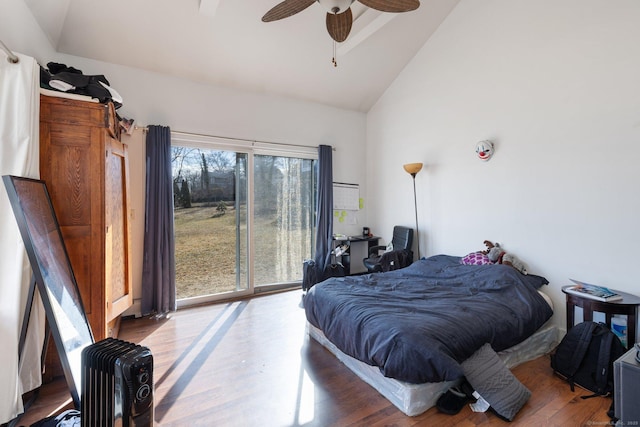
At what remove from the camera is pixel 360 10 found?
3215mm

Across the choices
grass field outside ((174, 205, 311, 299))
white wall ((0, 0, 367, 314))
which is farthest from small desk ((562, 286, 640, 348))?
grass field outside ((174, 205, 311, 299))

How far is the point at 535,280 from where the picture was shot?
279 centimetres

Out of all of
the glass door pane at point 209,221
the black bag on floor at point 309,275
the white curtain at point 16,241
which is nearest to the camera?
the white curtain at point 16,241

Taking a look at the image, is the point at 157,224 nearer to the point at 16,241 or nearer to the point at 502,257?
the point at 16,241

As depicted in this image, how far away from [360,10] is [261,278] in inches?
142

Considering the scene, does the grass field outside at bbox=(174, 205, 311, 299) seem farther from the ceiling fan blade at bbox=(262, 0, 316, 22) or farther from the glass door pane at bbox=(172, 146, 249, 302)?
the ceiling fan blade at bbox=(262, 0, 316, 22)

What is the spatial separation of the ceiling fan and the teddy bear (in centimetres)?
245

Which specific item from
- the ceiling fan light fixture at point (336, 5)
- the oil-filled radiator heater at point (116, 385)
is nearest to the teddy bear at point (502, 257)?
the ceiling fan light fixture at point (336, 5)

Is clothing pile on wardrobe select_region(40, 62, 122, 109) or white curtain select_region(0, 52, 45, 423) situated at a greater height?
clothing pile on wardrobe select_region(40, 62, 122, 109)

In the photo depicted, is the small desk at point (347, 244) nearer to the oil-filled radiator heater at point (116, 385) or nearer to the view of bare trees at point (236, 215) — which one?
the view of bare trees at point (236, 215)

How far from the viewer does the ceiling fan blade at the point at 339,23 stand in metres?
2.20

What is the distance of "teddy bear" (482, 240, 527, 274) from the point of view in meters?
2.96

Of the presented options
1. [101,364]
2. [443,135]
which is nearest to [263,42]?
[443,135]

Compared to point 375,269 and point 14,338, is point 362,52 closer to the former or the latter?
point 375,269
